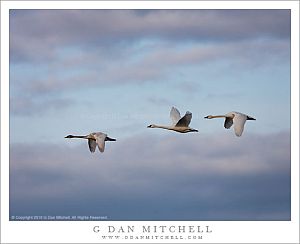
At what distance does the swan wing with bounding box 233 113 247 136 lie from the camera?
1456cm

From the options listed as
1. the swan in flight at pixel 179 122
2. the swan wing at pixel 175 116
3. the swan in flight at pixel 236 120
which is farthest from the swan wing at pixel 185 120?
the swan in flight at pixel 236 120

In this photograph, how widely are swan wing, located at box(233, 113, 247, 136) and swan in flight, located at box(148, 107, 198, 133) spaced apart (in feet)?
2.23

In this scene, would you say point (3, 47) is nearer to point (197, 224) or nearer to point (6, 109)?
point (6, 109)

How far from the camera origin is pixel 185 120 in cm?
1525

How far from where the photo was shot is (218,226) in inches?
586

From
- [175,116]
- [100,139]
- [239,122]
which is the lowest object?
[100,139]

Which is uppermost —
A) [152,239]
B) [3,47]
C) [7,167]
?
[3,47]

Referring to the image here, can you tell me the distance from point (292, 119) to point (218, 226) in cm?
200

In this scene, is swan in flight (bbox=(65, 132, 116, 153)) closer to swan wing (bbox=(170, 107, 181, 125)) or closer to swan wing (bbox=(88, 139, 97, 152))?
swan wing (bbox=(88, 139, 97, 152))

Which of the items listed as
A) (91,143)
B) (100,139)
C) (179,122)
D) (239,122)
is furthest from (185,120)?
(91,143)

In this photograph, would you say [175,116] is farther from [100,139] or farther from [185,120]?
[100,139]

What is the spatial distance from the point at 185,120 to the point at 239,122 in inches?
33.9

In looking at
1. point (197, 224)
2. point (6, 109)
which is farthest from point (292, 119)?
point (6, 109)

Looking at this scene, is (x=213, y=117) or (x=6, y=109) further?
(x=213, y=117)
